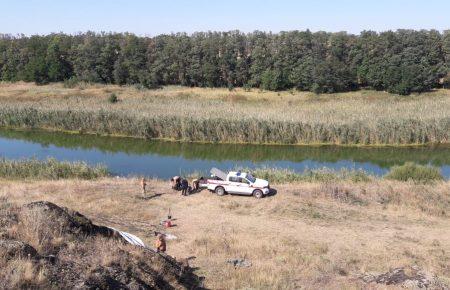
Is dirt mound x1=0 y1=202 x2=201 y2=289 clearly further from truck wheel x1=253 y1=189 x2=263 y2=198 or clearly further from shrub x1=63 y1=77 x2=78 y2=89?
shrub x1=63 y1=77 x2=78 y2=89

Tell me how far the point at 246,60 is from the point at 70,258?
206 feet

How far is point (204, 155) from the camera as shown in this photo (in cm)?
4359

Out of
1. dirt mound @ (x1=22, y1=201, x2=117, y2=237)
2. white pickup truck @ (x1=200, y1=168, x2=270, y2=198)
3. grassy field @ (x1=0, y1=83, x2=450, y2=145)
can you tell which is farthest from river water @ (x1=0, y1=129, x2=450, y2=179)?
dirt mound @ (x1=22, y1=201, x2=117, y2=237)

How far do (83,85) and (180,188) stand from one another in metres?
53.2

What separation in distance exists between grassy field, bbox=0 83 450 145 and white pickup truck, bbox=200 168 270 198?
67.3 ft

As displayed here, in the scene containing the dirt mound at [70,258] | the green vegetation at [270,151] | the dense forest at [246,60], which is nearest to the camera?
the dirt mound at [70,258]

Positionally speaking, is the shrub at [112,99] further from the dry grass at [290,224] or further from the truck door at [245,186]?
the truck door at [245,186]

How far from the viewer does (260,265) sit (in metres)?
17.3

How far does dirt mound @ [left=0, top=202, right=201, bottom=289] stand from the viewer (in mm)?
10078

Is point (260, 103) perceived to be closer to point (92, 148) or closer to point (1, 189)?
point (92, 148)

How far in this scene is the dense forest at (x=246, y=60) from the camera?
66000 mm

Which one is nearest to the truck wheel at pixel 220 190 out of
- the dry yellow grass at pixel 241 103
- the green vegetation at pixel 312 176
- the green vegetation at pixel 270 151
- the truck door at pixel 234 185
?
the truck door at pixel 234 185

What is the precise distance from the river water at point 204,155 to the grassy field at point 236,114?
1.31 meters

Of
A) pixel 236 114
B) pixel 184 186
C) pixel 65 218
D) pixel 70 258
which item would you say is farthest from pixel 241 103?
pixel 70 258
